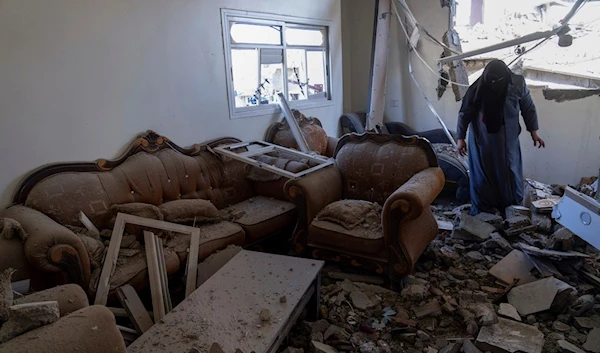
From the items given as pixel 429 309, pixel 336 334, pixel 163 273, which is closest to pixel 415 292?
pixel 429 309

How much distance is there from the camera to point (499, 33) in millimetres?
4406

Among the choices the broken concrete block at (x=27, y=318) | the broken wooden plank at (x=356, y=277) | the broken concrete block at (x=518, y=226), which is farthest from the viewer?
the broken concrete block at (x=518, y=226)

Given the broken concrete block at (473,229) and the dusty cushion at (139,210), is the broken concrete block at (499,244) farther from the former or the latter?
the dusty cushion at (139,210)

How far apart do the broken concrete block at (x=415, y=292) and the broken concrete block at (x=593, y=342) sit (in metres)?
0.82

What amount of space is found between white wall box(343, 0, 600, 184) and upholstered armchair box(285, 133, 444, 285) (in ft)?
7.15

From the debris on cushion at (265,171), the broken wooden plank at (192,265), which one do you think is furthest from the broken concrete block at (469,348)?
the debris on cushion at (265,171)

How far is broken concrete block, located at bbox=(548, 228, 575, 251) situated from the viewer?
2654mm

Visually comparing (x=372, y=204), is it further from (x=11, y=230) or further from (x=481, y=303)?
(x=11, y=230)

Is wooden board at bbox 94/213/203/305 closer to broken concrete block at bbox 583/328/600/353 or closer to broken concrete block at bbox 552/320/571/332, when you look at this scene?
broken concrete block at bbox 552/320/571/332

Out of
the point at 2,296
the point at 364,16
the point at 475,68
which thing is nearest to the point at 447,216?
the point at 475,68

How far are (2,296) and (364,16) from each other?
5.16 metres

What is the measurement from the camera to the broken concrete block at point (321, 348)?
1.89 meters

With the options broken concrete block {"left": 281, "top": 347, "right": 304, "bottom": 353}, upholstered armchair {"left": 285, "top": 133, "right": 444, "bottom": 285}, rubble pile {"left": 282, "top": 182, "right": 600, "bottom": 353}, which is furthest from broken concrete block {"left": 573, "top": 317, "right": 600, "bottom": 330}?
broken concrete block {"left": 281, "top": 347, "right": 304, "bottom": 353}

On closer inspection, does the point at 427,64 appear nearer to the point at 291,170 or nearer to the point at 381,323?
the point at 291,170
